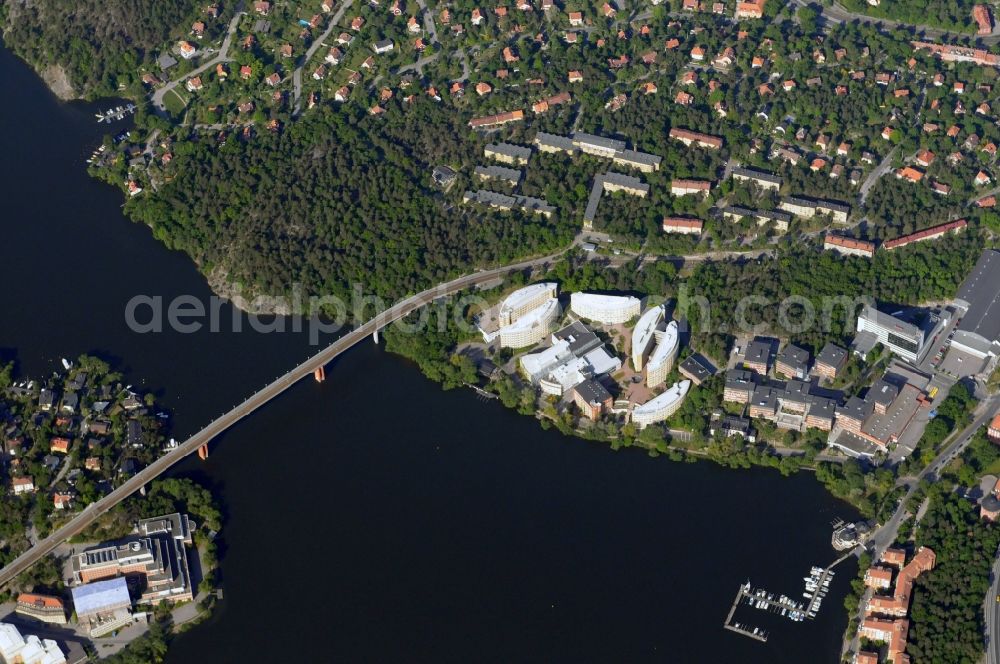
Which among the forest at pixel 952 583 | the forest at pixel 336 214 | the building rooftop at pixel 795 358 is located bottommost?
the forest at pixel 952 583

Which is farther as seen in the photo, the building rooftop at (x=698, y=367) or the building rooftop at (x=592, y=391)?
the building rooftop at (x=698, y=367)

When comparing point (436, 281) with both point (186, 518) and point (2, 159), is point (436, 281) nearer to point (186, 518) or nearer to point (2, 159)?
point (186, 518)

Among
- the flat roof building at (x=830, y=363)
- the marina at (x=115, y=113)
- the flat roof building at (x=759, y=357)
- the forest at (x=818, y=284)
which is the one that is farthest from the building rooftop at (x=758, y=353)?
the marina at (x=115, y=113)

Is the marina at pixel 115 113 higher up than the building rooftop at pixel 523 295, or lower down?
higher up

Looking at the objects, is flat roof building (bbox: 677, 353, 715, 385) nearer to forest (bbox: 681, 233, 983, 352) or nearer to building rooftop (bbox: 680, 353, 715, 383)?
building rooftop (bbox: 680, 353, 715, 383)

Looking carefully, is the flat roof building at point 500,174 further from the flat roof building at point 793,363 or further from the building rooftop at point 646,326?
the flat roof building at point 793,363

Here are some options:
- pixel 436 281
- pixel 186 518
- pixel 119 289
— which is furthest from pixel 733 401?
pixel 119 289

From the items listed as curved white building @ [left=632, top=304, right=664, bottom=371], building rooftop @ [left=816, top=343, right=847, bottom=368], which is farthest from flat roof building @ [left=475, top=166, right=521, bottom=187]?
building rooftop @ [left=816, top=343, right=847, bottom=368]
